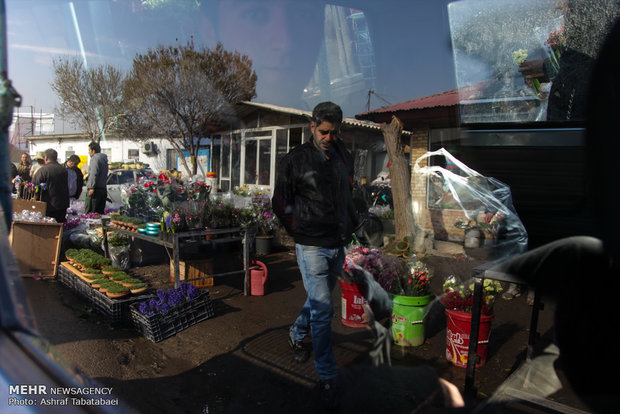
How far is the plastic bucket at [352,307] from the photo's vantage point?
3410 millimetres

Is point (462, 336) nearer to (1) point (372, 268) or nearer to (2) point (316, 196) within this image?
(1) point (372, 268)

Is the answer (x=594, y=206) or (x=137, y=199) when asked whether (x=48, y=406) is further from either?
(x=137, y=199)

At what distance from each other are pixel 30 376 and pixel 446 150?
145 centimetres

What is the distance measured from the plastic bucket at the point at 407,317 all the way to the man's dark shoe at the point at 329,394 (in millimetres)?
707

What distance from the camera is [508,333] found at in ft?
11.6

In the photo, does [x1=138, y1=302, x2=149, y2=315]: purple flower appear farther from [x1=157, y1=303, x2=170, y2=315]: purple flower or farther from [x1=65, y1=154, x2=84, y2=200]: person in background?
[x1=65, y1=154, x2=84, y2=200]: person in background

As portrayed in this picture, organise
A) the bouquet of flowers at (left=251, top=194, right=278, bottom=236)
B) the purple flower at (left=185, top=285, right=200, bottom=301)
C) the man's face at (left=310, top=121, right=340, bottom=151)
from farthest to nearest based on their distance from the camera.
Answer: the bouquet of flowers at (left=251, top=194, right=278, bottom=236), the purple flower at (left=185, top=285, right=200, bottom=301), the man's face at (left=310, top=121, right=340, bottom=151)

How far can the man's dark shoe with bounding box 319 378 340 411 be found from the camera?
2.26m

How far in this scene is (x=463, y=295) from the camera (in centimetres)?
301

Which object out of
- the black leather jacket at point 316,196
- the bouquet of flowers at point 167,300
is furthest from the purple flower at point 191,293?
the black leather jacket at point 316,196

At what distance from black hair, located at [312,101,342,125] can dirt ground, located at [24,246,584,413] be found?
3.99 ft

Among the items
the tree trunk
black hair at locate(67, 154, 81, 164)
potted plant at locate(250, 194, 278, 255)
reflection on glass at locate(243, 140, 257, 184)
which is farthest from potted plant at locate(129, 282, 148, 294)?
reflection on glass at locate(243, 140, 257, 184)

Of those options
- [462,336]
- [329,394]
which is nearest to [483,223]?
[329,394]

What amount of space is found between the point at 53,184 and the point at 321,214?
207 inches
